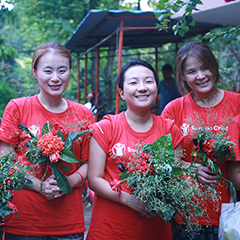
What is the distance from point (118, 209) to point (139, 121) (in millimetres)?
693

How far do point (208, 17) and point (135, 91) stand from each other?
440 cm

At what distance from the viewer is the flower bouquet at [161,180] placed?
1.95 m

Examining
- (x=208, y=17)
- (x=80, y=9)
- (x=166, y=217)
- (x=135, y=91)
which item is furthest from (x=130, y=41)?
(x=166, y=217)

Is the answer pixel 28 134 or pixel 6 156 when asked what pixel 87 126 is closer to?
pixel 28 134

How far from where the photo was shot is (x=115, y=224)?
222 centimetres

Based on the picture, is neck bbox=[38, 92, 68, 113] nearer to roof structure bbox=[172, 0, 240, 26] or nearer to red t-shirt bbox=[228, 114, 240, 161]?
red t-shirt bbox=[228, 114, 240, 161]

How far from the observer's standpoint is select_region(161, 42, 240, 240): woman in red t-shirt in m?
2.44

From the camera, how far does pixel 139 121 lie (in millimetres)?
2410

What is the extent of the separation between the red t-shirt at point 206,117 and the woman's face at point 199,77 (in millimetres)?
144

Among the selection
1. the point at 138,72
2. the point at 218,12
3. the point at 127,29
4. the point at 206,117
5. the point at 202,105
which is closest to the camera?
the point at 138,72

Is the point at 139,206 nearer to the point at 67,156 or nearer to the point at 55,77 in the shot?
the point at 67,156

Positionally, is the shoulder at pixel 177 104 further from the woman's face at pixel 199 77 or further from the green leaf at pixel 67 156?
the green leaf at pixel 67 156

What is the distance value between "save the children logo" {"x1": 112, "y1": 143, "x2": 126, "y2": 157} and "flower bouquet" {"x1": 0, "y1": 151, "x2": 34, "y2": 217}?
64 cm

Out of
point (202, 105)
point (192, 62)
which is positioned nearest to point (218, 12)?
point (192, 62)
